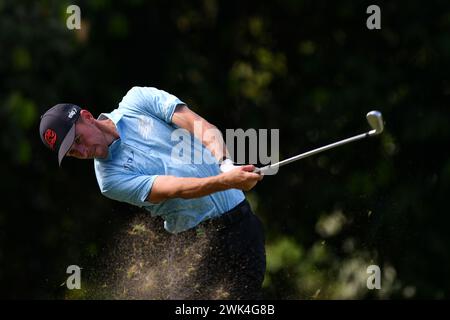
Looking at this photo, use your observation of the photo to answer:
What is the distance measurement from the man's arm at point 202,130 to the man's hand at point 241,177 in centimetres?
27

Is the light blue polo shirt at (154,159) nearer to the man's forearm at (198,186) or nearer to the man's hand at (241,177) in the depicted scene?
the man's forearm at (198,186)

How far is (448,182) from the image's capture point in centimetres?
1105

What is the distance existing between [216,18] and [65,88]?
5.91 ft

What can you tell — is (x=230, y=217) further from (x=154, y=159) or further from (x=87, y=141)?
(x=87, y=141)

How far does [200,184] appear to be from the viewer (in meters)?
6.10

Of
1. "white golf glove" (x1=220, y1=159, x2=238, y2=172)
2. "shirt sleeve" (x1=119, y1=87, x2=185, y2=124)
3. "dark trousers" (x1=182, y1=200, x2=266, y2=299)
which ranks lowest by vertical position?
"dark trousers" (x1=182, y1=200, x2=266, y2=299)

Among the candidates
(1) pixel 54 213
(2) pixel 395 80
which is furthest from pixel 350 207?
(1) pixel 54 213

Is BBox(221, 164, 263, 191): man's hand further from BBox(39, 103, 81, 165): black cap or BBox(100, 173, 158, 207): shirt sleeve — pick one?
BBox(39, 103, 81, 165): black cap

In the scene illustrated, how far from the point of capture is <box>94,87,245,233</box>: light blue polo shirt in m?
Answer: 6.35

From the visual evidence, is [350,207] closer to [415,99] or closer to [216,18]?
[415,99]

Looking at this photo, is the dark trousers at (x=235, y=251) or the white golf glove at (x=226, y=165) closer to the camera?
the white golf glove at (x=226, y=165)

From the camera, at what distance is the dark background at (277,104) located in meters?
11.2

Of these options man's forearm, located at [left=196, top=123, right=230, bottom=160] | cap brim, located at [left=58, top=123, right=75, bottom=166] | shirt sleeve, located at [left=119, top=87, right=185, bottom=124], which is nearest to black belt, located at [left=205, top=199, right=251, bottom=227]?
man's forearm, located at [left=196, top=123, right=230, bottom=160]

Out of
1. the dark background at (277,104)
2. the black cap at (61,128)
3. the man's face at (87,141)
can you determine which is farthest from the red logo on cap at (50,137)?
the dark background at (277,104)
